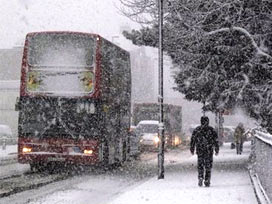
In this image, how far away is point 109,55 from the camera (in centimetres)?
2012

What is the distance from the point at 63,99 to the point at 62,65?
1089 millimetres

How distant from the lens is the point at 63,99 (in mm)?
18984

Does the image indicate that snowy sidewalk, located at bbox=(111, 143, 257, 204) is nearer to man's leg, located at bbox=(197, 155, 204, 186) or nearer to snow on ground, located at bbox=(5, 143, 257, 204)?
snow on ground, located at bbox=(5, 143, 257, 204)

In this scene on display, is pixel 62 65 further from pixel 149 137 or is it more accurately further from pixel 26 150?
pixel 149 137

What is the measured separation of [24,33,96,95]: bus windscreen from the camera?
61.3ft

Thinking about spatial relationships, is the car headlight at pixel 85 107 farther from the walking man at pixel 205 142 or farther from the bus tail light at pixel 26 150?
the walking man at pixel 205 142

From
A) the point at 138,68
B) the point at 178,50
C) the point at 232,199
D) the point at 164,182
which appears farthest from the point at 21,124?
the point at 138,68

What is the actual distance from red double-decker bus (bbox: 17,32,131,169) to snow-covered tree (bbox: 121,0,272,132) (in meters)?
4.04

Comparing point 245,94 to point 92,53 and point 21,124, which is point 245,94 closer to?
point 92,53

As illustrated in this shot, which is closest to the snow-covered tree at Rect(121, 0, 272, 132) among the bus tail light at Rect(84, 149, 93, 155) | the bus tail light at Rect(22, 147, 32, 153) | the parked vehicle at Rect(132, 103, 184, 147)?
the bus tail light at Rect(84, 149, 93, 155)

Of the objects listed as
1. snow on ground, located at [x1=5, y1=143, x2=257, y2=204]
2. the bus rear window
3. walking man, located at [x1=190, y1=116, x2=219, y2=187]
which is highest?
the bus rear window

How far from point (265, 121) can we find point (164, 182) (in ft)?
22.7

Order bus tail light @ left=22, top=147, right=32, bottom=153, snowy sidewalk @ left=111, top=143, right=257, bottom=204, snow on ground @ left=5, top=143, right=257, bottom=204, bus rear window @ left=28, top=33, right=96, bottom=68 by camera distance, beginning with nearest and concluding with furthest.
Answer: snowy sidewalk @ left=111, top=143, right=257, bottom=204 → snow on ground @ left=5, top=143, right=257, bottom=204 → bus rear window @ left=28, top=33, right=96, bottom=68 → bus tail light @ left=22, top=147, right=32, bottom=153

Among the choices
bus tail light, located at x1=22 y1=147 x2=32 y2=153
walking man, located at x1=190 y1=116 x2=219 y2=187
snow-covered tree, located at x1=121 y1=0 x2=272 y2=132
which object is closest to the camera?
walking man, located at x1=190 y1=116 x2=219 y2=187
